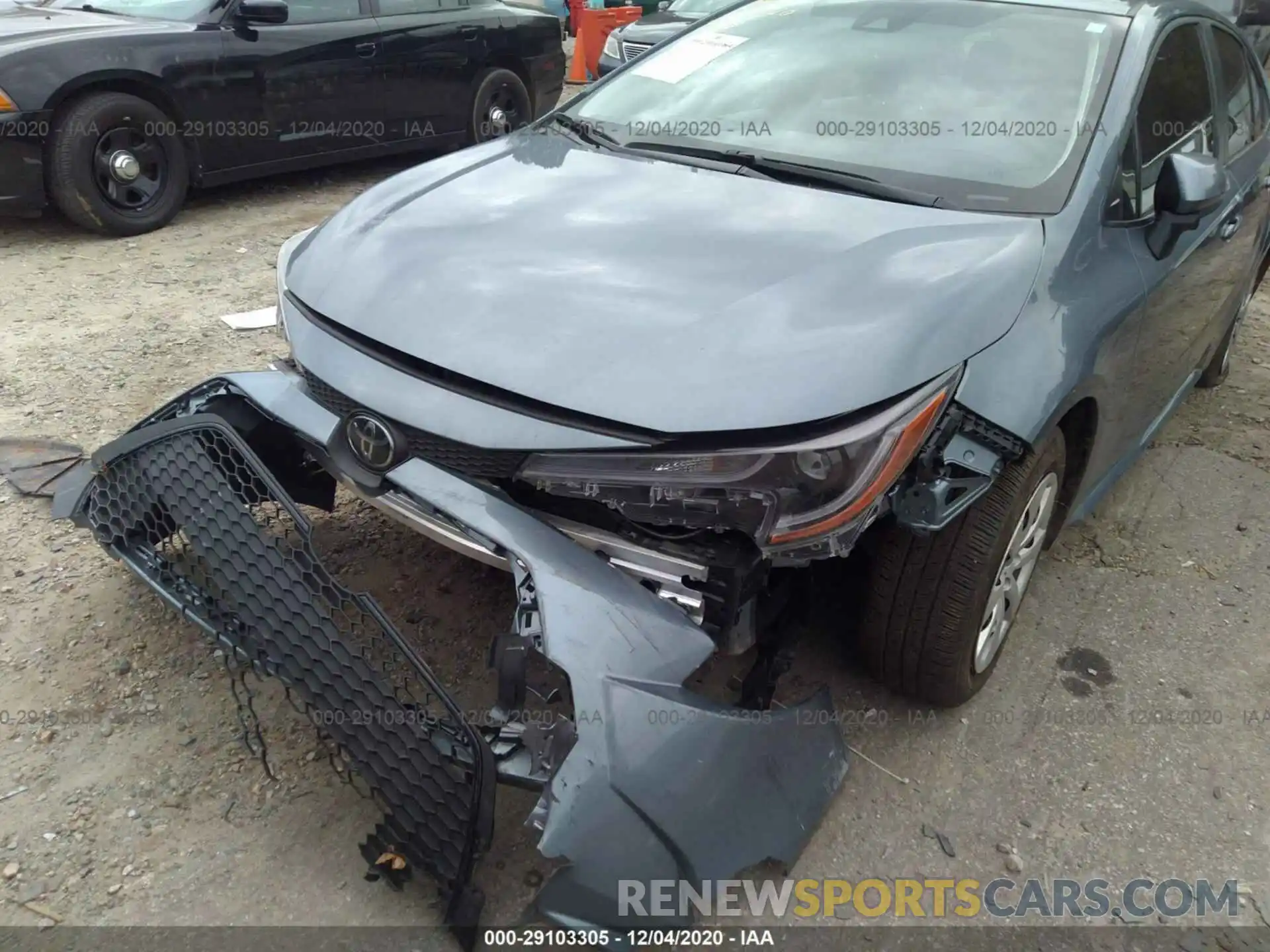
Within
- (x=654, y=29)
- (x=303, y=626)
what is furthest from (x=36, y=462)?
(x=654, y=29)

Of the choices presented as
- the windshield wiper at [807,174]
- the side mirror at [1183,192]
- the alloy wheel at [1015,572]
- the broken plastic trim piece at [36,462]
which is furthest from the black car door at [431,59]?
the alloy wheel at [1015,572]

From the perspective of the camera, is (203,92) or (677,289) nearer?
(677,289)

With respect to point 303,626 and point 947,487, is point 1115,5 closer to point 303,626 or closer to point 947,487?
point 947,487

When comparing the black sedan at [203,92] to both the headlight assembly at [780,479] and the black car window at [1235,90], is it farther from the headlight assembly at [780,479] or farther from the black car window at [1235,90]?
the black car window at [1235,90]

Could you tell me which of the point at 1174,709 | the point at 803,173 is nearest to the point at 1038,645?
the point at 1174,709

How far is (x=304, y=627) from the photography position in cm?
188

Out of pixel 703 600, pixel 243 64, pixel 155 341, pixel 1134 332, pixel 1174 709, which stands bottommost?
pixel 1174 709

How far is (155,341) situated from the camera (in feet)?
13.6

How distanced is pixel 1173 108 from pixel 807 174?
1.15 meters

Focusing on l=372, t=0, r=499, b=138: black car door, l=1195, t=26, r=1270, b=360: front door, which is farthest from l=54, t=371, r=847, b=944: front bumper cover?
l=372, t=0, r=499, b=138: black car door

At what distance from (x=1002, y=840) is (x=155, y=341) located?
3.83 metres

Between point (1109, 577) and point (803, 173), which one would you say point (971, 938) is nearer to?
point (1109, 577)

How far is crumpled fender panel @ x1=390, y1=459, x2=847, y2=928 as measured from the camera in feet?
5.26

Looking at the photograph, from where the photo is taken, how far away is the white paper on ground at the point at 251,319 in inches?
170
